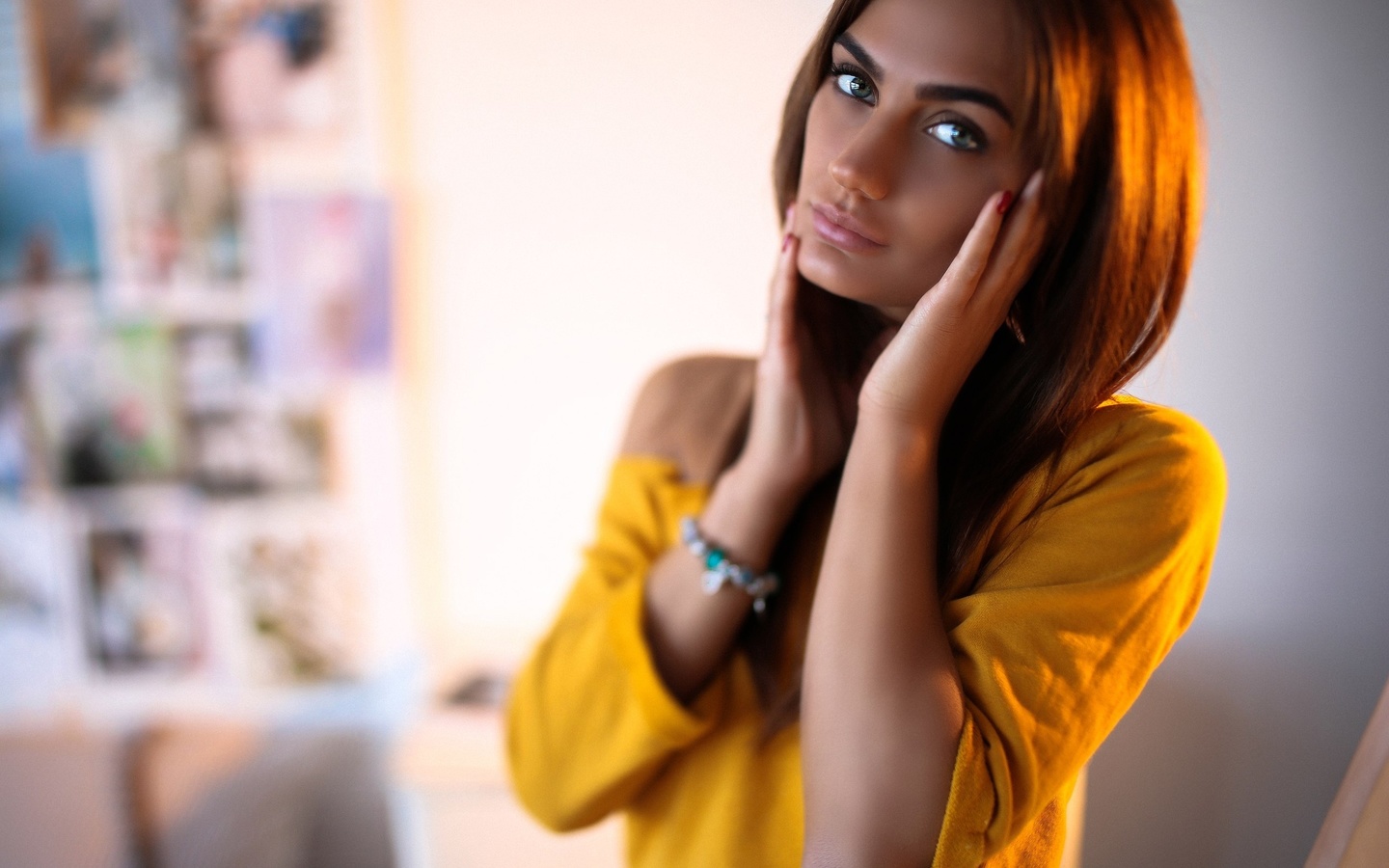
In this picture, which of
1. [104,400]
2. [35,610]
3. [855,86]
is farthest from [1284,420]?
[35,610]

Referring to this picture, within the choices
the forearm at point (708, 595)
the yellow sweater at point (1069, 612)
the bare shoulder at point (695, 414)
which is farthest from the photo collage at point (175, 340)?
the yellow sweater at point (1069, 612)

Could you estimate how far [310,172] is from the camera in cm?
110

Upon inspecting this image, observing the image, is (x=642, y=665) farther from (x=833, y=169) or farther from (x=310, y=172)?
(x=310, y=172)

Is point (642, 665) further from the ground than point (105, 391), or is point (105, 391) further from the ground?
point (642, 665)

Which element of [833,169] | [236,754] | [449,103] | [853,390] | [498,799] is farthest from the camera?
[236,754]

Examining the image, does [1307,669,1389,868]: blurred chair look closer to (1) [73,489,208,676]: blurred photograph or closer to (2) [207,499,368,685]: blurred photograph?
(2) [207,499,368,685]: blurred photograph

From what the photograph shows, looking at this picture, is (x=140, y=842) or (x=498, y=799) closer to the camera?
(x=498, y=799)

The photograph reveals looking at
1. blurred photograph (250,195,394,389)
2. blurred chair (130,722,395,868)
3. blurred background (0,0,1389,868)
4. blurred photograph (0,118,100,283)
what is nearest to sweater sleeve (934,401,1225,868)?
blurred background (0,0,1389,868)

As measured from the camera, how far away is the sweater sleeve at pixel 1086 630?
366 mm

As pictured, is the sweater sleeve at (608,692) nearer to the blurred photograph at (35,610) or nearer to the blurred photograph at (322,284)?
the blurred photograph at (322,284)

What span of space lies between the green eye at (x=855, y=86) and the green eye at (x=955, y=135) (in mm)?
47

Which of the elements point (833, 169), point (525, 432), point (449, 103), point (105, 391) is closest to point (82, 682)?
point (105, 391)

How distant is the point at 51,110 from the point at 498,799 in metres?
1.03

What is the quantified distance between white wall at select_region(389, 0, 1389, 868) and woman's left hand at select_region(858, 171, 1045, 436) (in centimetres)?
7
